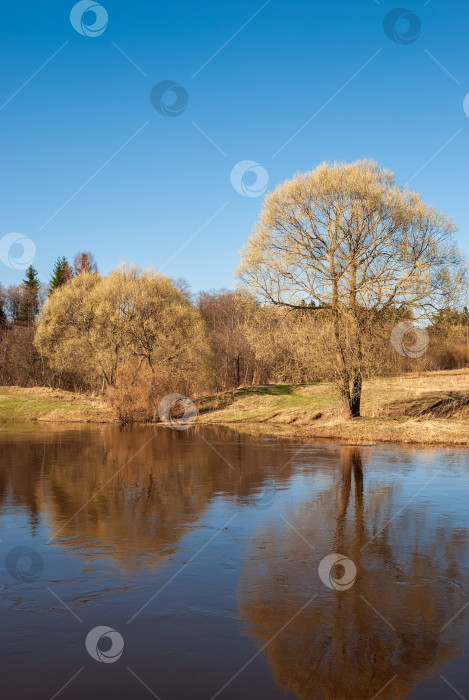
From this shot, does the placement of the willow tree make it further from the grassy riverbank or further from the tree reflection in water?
the tree reflection in water

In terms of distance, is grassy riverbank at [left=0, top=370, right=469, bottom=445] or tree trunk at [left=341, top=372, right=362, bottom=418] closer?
grassy riverbank at [left=0, top=370, right=469, bottom=445]

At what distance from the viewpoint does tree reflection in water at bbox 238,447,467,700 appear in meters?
5.30

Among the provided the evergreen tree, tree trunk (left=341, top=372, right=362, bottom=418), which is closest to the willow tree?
tree trunk (left=341, top=372, right=362, bottom=418)

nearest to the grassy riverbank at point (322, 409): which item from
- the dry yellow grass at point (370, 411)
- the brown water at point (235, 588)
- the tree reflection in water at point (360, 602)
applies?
the dry yellow grass at point (370, 411)

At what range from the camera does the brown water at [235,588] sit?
523cm

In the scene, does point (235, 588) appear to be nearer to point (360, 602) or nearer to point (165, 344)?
point (360, 602)

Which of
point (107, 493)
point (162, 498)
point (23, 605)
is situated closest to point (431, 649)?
point (23, 605)

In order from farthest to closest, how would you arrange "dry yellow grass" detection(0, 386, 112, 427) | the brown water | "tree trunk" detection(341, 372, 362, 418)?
"dry yellow grass" detection(0, 386, 112, 427), "tree trunk" detection(341, 372, 362, 418), the brown water

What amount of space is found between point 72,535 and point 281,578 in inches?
155

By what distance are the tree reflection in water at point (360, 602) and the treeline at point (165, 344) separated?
16.9 meters

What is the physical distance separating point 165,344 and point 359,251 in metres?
21.4

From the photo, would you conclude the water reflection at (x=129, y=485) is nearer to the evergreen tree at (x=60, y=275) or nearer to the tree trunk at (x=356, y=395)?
the tree trunk at (x=356, y=395)

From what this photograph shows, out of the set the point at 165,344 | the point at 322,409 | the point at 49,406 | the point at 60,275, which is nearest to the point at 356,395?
the point at 322,409

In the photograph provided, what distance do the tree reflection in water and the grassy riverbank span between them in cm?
1412
